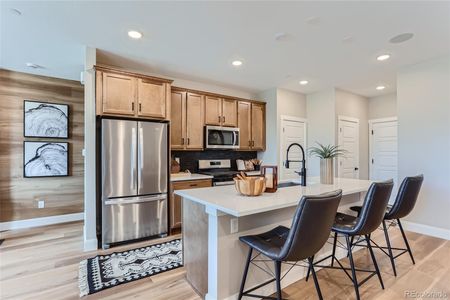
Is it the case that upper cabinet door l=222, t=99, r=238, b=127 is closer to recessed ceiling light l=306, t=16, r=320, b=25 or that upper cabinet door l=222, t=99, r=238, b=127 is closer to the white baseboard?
recessed ceiling light l=306, t=16, r=320, b=25

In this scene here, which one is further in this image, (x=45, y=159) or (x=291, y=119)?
(x=291, y=119)

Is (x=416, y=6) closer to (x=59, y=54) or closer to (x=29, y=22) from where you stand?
(x=29, y=22)

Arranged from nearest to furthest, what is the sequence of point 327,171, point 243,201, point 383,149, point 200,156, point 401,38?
1. point 243,201
2. point 327,171
3. point 401,38
4. point 200,156
5. point 383,149

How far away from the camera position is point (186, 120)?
13.7 ft

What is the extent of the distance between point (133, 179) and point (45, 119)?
2233 mm

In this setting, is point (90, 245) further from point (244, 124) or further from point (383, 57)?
point (383, 57)

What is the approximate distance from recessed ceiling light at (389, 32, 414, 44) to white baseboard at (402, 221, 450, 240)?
278cm

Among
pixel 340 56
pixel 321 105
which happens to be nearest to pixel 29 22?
pixel 340 56

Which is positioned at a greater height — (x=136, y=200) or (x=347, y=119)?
(x=347, y=119)

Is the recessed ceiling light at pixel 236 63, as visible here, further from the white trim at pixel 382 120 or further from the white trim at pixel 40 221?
the white trim at pixel 382 120

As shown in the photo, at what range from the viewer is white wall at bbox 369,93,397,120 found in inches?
212

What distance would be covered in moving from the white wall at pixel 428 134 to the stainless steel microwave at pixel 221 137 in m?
2.88

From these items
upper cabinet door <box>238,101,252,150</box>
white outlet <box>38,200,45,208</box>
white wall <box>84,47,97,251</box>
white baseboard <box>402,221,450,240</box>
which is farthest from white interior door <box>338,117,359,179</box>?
white outlet <box>38,200,45,208</box>

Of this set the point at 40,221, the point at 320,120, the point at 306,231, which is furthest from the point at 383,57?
the point at 40,221
